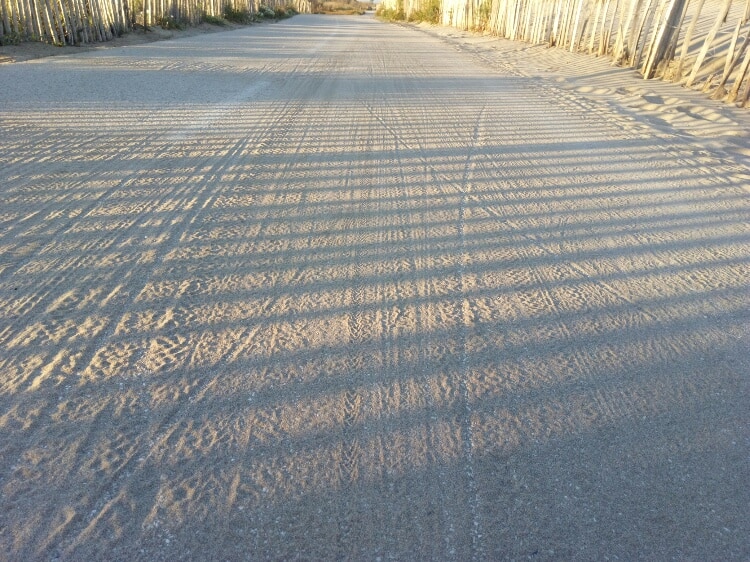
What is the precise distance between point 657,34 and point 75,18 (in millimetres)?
14089

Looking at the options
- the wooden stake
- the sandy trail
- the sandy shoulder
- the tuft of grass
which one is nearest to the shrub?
the sandy shoulder

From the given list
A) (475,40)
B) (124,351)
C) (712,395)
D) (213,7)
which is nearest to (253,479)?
(124,351)

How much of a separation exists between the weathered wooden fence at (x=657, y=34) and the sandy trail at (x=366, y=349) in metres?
4.76

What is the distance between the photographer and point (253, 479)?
231 cm

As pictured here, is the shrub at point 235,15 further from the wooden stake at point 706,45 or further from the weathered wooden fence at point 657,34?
the wooden stake at point 706,45

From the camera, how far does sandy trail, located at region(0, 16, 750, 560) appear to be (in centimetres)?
218

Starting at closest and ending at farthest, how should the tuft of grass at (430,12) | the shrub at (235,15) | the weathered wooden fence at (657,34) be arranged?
the weathered wooden fence at (657,34) < the shrub at (235,15) < the tuft of grass at (430,12)


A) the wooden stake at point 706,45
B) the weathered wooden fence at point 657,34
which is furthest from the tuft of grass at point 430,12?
the wooden stake at point 706,45

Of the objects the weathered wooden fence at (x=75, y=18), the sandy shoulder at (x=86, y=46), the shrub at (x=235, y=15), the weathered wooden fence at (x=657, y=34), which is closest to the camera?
the weathered wooden fence at (x=657, y=34)

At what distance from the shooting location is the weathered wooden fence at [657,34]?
32.8ft

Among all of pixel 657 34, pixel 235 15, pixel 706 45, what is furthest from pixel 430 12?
pixel 706 45

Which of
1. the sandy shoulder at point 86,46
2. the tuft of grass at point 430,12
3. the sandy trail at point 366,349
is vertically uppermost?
the tuft of grass at point 430,12

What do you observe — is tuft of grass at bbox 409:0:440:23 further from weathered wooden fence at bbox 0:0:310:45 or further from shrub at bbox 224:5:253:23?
weathered wooden fence at bbox 0:0:310:45

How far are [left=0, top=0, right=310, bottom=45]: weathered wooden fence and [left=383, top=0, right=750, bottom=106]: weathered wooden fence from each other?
13582 mm
